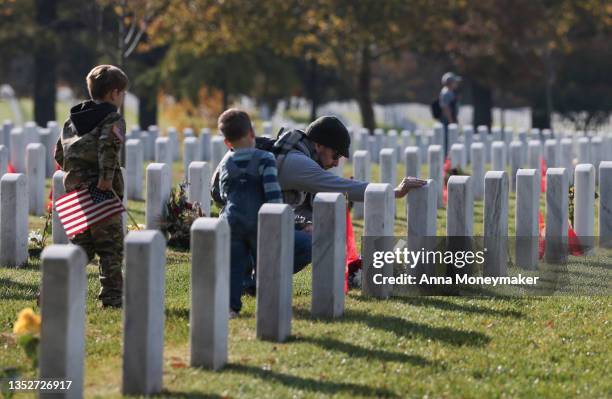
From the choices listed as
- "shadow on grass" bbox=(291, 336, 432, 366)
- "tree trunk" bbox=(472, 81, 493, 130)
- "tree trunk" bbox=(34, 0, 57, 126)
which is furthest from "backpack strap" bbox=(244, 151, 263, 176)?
"tree trunk" bbox=(472, 81, 493, 130)

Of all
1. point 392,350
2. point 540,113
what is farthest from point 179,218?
point 540,113

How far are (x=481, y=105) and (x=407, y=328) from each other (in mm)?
33403

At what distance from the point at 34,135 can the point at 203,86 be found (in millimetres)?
15587

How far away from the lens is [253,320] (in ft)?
26.9

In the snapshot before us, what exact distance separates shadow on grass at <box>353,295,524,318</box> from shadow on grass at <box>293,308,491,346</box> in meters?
0.56

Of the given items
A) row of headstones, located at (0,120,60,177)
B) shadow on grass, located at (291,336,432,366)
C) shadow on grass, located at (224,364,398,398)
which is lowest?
shadow on grass, located at (224,364,398,398)

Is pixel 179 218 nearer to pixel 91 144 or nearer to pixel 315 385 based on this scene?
pixel 91 144

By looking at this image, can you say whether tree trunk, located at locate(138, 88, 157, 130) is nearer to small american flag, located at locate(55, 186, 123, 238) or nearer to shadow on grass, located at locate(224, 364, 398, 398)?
small american flag, located at locate(55, 186, 123, 238)

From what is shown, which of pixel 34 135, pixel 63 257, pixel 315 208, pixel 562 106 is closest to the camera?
pixel 63 257

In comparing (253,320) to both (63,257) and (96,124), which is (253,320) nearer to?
(96,124)

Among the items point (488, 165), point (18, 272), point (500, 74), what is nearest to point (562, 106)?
point (500, 74)

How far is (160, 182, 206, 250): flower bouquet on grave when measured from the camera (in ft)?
38.9

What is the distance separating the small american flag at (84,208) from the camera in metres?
8.75

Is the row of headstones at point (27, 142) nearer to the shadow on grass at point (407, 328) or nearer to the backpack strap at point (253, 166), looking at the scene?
the shadow on grass at point (407, 328)
